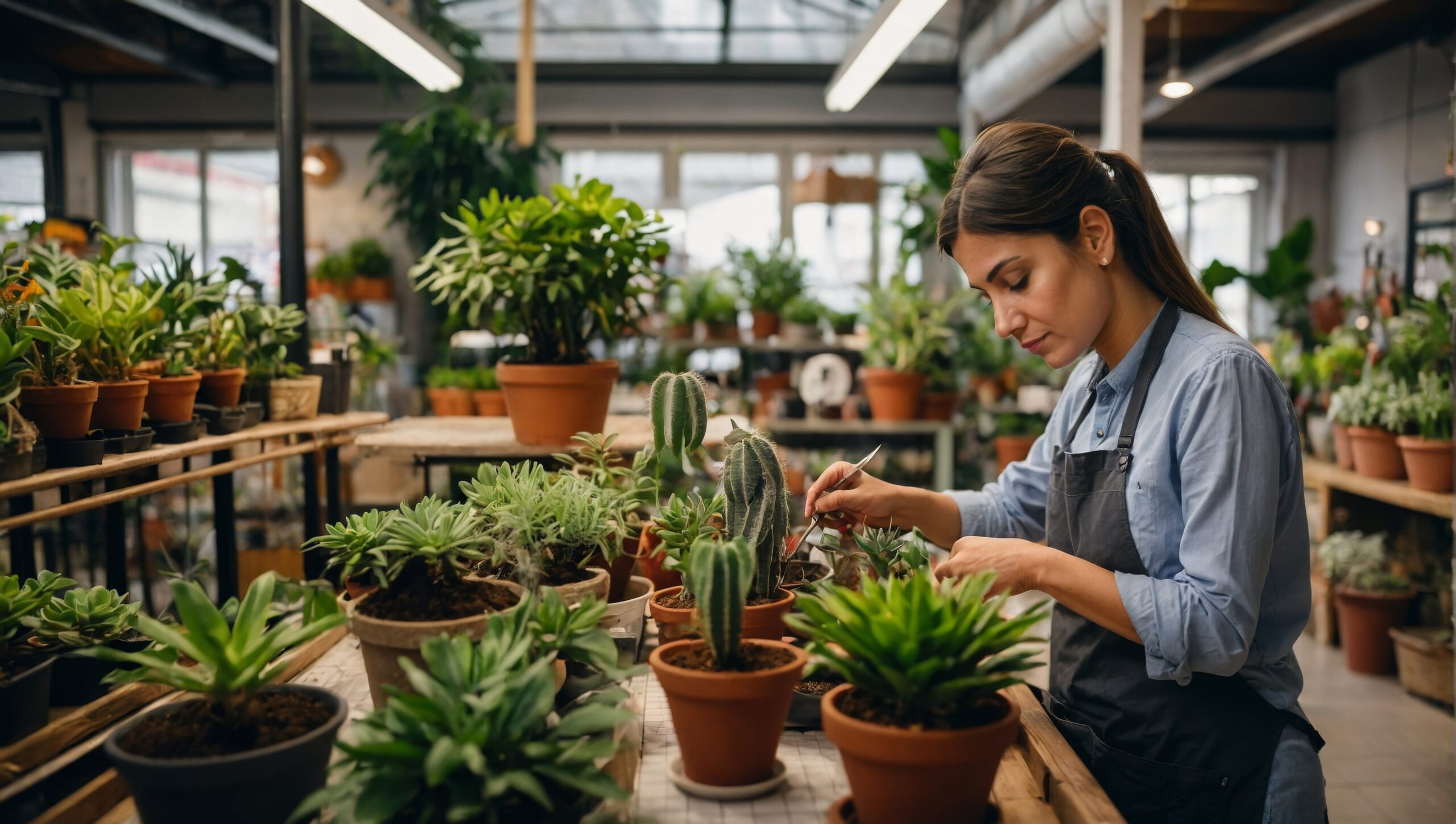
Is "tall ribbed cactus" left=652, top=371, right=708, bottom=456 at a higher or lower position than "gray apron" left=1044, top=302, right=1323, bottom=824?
higher

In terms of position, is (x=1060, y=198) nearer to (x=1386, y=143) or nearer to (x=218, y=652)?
(x=218, y=652)

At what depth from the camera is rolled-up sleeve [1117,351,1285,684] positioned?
47.7 inches

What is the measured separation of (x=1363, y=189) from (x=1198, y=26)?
2.41m

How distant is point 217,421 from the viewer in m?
2.30

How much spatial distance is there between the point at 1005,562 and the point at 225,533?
7.17 ft

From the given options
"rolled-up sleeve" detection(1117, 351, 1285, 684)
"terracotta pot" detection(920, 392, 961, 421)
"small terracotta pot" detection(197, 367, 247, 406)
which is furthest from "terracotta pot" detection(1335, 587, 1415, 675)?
"small terracotta pot" detection(197, 367, 247, 406)

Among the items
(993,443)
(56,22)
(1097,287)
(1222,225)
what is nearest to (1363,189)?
(1222,225)

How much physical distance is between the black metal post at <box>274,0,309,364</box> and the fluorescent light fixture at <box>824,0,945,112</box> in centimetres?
199

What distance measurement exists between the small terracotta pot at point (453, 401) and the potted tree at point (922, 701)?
4580 millimetres

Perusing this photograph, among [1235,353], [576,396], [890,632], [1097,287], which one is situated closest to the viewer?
[890,632]

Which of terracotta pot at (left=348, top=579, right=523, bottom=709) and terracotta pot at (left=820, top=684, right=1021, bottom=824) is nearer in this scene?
terracotta pot at (left=820, top=684, right=1021, bottom=824)

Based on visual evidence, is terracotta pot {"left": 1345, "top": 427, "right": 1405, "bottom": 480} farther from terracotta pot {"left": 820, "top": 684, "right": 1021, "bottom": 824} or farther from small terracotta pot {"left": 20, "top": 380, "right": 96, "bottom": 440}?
small terracotta pot {"left": 20, "top": 380, "right": 96, "bottom": 440}

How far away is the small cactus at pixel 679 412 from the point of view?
1.53 m

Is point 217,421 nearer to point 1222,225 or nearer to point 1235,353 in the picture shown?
point 1235,353
